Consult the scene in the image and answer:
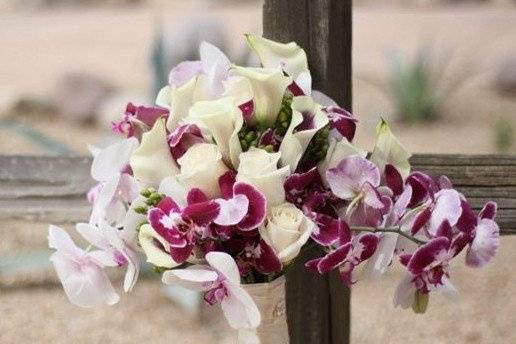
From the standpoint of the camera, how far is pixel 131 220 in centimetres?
142

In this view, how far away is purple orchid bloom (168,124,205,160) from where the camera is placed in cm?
139

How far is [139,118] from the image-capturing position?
1.49 meters

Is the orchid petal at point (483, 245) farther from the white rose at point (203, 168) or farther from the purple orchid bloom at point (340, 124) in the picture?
the white rose at point (203, 168)

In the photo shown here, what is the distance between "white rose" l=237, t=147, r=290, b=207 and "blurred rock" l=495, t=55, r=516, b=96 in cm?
414

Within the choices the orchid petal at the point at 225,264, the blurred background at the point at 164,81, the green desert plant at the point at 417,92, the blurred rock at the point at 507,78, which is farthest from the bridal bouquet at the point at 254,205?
the blurred rock at the point at 507,78

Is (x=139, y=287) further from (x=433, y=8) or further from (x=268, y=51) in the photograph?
(x=433, y=8)

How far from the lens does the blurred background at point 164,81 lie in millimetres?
2672

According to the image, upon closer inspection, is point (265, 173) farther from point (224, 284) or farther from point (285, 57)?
point (285, 57)

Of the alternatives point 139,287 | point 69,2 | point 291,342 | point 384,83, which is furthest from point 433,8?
point 291,342

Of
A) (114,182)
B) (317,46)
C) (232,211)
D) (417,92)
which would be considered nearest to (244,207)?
(232,211)

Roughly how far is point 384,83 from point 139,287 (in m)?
2.80

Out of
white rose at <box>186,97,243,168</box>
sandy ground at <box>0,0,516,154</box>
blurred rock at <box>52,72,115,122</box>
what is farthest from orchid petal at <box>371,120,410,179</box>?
blurred rock at <box>52,72,115,122</box>

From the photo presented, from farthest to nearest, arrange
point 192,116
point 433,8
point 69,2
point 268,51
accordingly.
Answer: point 69,2 < point 433,8 < point 268,51 < point 192,116

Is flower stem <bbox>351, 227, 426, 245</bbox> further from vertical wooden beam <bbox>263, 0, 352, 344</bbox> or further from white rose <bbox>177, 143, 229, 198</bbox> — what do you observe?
vertical wooden beam <bbox>263, 0, 352, 344</bbox>
